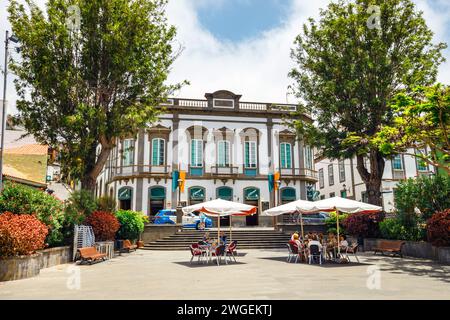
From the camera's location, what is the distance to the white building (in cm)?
3375

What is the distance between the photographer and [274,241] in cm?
2164

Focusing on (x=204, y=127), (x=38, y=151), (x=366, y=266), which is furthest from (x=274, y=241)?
(x=38, y=151)

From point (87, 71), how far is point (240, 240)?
39.8ft

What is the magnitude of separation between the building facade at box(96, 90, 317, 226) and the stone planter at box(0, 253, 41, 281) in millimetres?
18939

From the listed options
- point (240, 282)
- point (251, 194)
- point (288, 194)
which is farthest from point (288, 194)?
point (240, 282)

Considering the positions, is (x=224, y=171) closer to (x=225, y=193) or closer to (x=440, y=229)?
(x=225, y=193)

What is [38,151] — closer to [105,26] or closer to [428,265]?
[105,26]

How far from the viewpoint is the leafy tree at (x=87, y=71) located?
1502cm

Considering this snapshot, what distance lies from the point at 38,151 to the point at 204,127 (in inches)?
514

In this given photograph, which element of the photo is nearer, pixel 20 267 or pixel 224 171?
pixel 20 267

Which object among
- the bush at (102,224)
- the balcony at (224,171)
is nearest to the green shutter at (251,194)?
the balcony at (224,171)

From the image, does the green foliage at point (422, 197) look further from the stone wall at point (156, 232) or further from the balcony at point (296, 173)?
the balcony at point (296, 173)

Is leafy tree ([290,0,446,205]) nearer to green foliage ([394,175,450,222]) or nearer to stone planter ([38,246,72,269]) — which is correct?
green foliage ([394,175,450,222])

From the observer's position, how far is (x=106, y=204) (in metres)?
18.3
